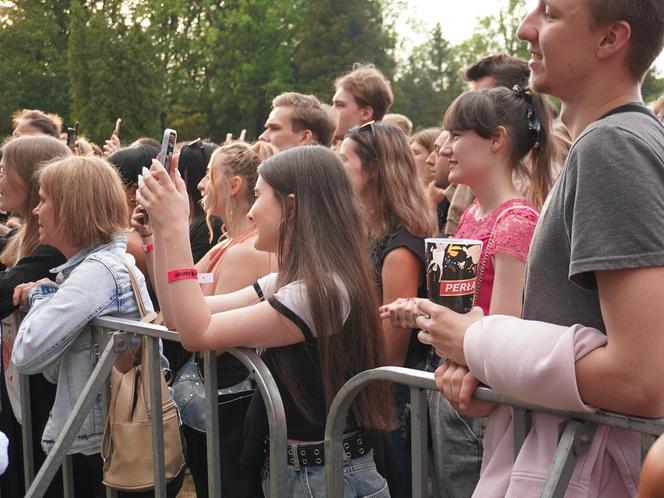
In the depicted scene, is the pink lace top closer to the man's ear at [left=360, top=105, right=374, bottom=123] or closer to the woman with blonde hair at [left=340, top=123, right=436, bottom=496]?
A: the woman with blonde hair at [left=340, top=123, right=436, bottom=496]

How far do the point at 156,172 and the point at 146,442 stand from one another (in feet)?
3.67

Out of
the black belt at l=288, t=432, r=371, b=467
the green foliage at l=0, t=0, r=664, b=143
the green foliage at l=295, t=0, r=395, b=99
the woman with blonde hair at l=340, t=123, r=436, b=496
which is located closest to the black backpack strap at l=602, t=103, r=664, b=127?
the black belt at l=288, t=432, r=371, b=467

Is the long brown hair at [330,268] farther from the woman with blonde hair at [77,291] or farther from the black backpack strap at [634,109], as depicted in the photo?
the black backpack strap at [634,109]

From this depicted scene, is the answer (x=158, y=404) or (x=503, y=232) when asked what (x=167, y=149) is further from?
(x=503, y=232)

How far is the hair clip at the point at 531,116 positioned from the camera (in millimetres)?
3070

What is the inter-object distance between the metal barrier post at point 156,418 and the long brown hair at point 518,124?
1421 millimetres

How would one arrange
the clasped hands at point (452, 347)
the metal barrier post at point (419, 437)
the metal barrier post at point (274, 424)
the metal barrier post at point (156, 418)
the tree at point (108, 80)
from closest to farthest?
the clasped hands at point (452, 347)
the metal barrier post at point (419, 437)
the metal barrier post at point (274, 424)
the metal barrier post at point (156, 418)
the tree at point (108, 80)

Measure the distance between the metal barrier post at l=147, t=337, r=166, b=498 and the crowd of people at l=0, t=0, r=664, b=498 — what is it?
0.15m

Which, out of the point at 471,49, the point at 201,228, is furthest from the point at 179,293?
the point at 471,49

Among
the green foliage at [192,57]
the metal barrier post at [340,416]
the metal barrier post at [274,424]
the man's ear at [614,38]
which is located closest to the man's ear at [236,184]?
the metal barrier post at [274,424]

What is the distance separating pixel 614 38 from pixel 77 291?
91.2 inches

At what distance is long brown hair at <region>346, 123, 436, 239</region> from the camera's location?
11.9 ft

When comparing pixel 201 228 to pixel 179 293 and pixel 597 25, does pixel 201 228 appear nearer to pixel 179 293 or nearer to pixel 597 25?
pixel 179 293

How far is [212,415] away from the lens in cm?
262
